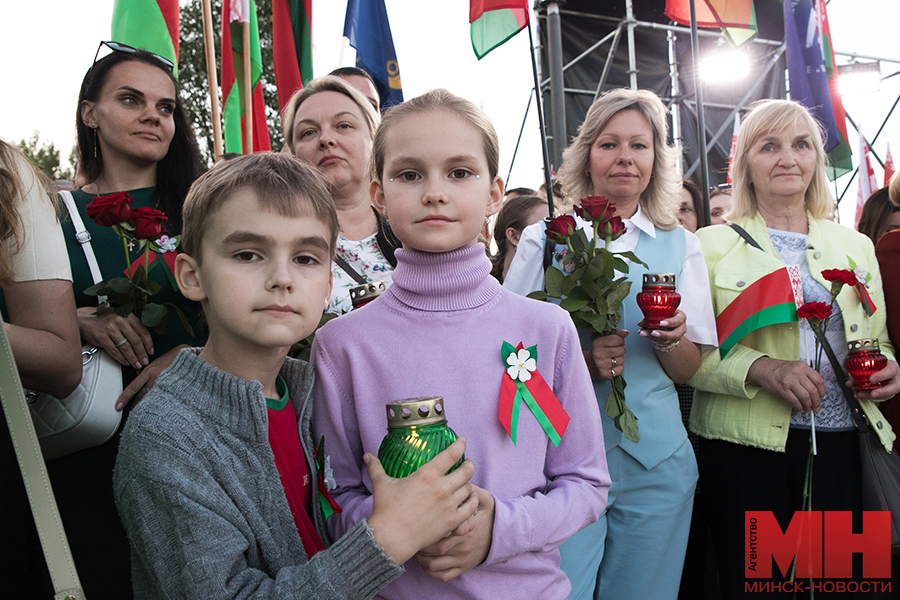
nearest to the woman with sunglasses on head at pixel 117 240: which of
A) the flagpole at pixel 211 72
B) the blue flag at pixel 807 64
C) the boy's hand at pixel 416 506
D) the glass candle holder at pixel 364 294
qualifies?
the glass candle holder at pixel 364 294

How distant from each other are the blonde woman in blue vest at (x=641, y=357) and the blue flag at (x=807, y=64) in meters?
2.93

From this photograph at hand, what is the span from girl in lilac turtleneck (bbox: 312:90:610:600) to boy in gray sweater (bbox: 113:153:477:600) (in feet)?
0.35

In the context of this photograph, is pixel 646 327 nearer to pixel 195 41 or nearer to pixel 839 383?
Answer: pixel 839 383

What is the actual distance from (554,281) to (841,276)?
1.09m

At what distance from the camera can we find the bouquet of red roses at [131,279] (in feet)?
6.07

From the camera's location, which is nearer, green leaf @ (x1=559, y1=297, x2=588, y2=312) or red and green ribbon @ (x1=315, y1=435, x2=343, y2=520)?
red and green ribbon @ (x1=315, y1=435, x2=343, y2=520)

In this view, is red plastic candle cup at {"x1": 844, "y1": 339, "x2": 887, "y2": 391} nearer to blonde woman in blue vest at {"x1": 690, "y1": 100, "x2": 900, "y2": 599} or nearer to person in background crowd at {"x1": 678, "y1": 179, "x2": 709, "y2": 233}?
blonde woman in blue vest at {"x1": 690, "y1": 100, "x2": 900, "y2": 599}

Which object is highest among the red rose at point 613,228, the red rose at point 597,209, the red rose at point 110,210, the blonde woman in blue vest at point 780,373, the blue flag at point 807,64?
the blue flag at point 807,64

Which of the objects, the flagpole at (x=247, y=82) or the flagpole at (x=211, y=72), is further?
the flagpole at (x=247, y=82)

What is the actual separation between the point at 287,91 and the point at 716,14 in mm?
3180

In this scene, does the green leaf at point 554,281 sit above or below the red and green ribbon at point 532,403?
above

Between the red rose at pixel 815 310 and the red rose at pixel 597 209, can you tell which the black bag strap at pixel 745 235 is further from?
the red rose at pixel 597 209

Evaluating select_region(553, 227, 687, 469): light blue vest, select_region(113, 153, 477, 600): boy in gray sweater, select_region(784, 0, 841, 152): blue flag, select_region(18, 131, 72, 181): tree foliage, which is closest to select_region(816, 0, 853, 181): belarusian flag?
select_region(784, 0, 841, 152): blue flag

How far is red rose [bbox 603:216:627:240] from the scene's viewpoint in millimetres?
2020
